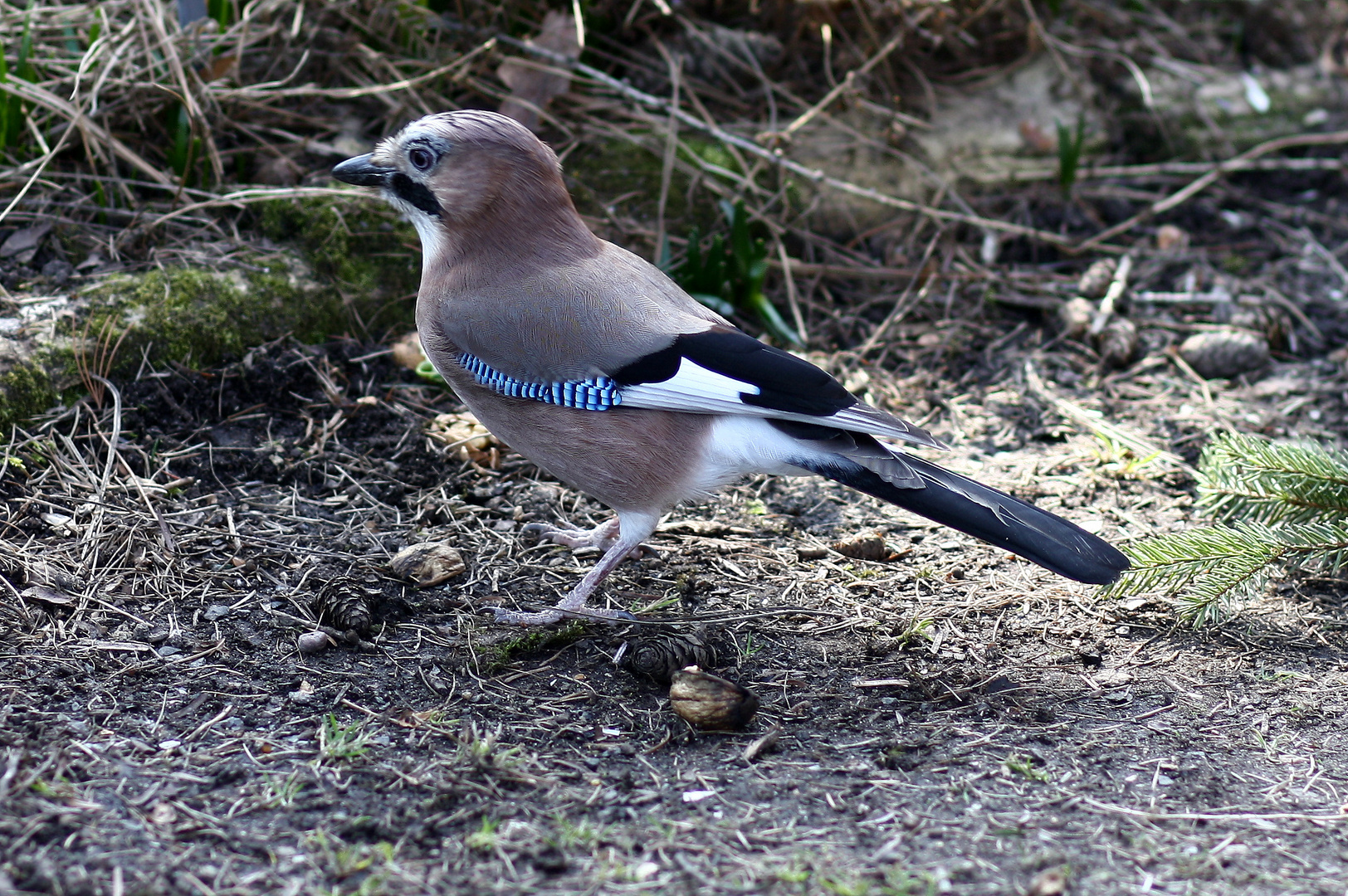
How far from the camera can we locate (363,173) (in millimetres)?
3543

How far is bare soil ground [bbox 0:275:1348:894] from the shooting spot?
2.26m

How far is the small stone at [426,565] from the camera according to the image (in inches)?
134

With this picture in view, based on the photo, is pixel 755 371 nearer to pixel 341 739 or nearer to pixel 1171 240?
pixel 341 739

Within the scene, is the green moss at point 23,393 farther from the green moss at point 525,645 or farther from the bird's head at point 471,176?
the green moss at point 525,645

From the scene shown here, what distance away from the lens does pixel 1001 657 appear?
3225 millimetres

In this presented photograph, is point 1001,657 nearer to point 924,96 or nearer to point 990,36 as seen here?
point 924,96

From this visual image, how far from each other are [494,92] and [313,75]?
2.75ft

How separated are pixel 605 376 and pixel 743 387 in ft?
1.36

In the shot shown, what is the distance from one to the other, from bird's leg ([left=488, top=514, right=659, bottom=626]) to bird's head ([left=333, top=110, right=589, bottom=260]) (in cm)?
96

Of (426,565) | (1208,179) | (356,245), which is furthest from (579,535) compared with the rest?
(1208,179)

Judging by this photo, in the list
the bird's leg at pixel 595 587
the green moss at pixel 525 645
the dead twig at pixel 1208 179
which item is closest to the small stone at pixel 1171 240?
the dead twig at pixel 1208 179

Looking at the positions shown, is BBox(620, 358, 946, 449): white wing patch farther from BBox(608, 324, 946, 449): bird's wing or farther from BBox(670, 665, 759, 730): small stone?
BBox(670, 665, 759, 730): small stone

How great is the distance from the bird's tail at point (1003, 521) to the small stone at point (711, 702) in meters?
0.73

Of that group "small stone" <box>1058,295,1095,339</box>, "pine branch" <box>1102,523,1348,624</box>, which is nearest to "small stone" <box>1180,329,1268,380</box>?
"small stone" <box>1058,295,1095,339</box>
